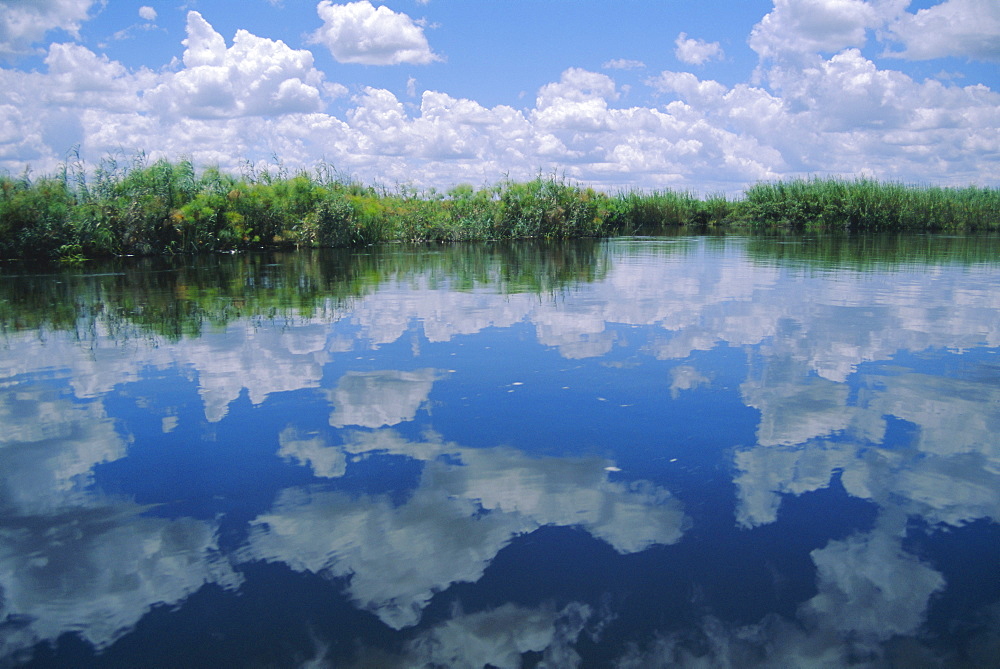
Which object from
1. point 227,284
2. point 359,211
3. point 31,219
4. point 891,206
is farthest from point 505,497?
point 891,206

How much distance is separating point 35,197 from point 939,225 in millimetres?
50760

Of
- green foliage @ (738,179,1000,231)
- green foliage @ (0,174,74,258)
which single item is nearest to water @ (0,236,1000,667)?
green foliage @ (0,174,74,258)

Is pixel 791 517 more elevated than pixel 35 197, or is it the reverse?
pixel 35 197

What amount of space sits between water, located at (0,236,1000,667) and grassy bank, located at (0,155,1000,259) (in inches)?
667

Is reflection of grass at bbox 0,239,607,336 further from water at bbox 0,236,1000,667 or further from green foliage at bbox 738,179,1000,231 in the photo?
green foliage at bbox 738,179,1000,231

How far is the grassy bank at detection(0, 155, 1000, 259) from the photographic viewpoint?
76.2 ft

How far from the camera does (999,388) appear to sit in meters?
6.33

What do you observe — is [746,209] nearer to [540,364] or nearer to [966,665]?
[540,364]

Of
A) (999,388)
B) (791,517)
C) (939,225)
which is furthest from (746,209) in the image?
(791,517)

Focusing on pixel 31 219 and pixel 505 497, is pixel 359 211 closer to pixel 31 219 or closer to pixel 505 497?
pixel 31 219

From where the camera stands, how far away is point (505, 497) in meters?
4.19

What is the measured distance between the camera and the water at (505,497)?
116 inches

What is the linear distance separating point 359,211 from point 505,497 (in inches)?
1159

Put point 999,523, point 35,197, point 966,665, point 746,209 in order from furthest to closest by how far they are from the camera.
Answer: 1. point 746,209
2. point 35,197
3. point 999,523
4. point 966,665
